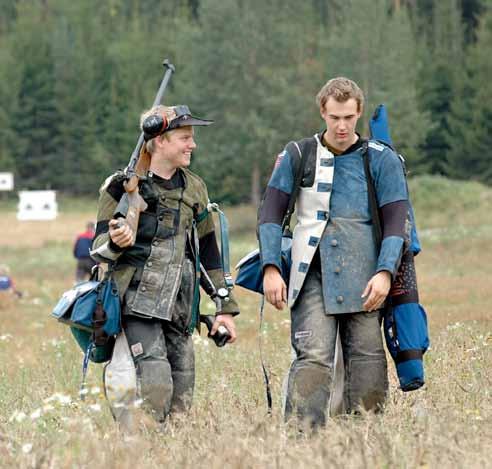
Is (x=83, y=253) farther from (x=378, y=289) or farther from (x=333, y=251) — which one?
(x=378, y=289)

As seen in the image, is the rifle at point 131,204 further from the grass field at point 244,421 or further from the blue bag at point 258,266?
the grass field at point 244,421

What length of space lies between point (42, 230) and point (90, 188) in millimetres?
21779

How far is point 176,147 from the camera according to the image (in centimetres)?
667

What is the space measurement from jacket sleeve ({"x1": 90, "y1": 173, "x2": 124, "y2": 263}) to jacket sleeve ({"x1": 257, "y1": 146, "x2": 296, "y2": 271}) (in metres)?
0.78

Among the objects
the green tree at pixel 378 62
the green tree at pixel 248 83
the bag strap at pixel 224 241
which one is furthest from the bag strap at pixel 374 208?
the green tree at pixel 378 62

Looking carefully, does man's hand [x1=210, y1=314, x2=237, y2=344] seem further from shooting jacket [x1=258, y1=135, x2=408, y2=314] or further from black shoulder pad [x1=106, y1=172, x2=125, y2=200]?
black shoulder pad [x1=106, y1=172, x2=125, y2=200]

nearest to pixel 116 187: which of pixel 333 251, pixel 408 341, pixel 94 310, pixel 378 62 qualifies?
pixel 94 310

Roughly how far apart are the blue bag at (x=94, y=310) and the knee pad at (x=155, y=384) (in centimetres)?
25

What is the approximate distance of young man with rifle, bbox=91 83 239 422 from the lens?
21.1 feet

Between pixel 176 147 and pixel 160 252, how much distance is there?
59 centimetres

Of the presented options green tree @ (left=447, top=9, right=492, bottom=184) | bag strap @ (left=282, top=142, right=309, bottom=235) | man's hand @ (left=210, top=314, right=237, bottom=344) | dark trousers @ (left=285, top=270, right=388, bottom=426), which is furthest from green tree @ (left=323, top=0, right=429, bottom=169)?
dark trousers @ (left=285, top=270, right=388, bottom=426)

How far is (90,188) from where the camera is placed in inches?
3388

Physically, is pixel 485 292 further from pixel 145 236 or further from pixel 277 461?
pixel 277 461

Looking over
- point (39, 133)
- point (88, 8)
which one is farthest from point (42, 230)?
point (88, 8)
